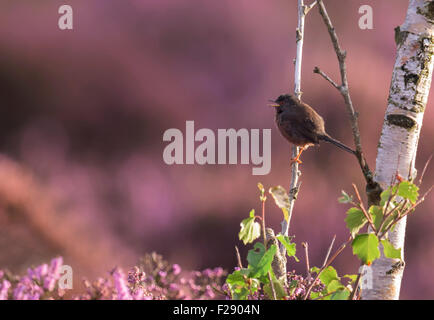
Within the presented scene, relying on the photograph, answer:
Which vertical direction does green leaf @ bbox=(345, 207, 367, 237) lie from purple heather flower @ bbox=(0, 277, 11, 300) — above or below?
above

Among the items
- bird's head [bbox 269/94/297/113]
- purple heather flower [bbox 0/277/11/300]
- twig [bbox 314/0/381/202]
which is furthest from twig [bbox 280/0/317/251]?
purple heather flower [bbox 0/277/11/300]

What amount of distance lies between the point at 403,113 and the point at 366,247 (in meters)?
0.60

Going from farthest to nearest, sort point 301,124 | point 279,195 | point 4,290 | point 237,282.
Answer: point 301,124
point 237,282
point 279,195
point 4,290

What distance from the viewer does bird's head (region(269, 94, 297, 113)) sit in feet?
8.40

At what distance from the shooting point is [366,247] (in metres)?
1.45

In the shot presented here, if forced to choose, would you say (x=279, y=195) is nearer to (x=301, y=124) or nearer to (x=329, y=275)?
(x=329, y=275)

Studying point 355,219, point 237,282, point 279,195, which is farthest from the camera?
point 237,282

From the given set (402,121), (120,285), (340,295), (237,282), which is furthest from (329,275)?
(120,285)

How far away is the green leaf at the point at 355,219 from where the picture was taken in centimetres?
156

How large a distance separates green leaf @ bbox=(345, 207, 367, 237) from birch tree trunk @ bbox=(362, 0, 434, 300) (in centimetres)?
22

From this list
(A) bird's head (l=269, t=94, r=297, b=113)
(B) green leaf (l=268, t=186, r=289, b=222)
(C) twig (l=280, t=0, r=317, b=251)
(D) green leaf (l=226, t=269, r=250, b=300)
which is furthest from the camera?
(A) bird's head (l=269, t=94, r=297, b=113)

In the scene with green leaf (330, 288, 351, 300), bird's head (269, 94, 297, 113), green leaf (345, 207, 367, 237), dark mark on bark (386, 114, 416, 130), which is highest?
bird's head (269, 94, 297, 113)

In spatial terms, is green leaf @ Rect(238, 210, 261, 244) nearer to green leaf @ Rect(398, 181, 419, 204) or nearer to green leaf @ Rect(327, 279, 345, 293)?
green leaf @ Rect(327, 279, 345, 293)

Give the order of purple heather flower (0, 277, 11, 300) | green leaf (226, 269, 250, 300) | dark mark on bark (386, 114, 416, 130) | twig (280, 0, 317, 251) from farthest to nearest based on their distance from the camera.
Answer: twig (280, 0, 317, 251)
dark mark on bark (386, 114, 416, 130)
green leaf (226, 269, 250, 300)
purple heather flower (0, 277, 11, 300)
